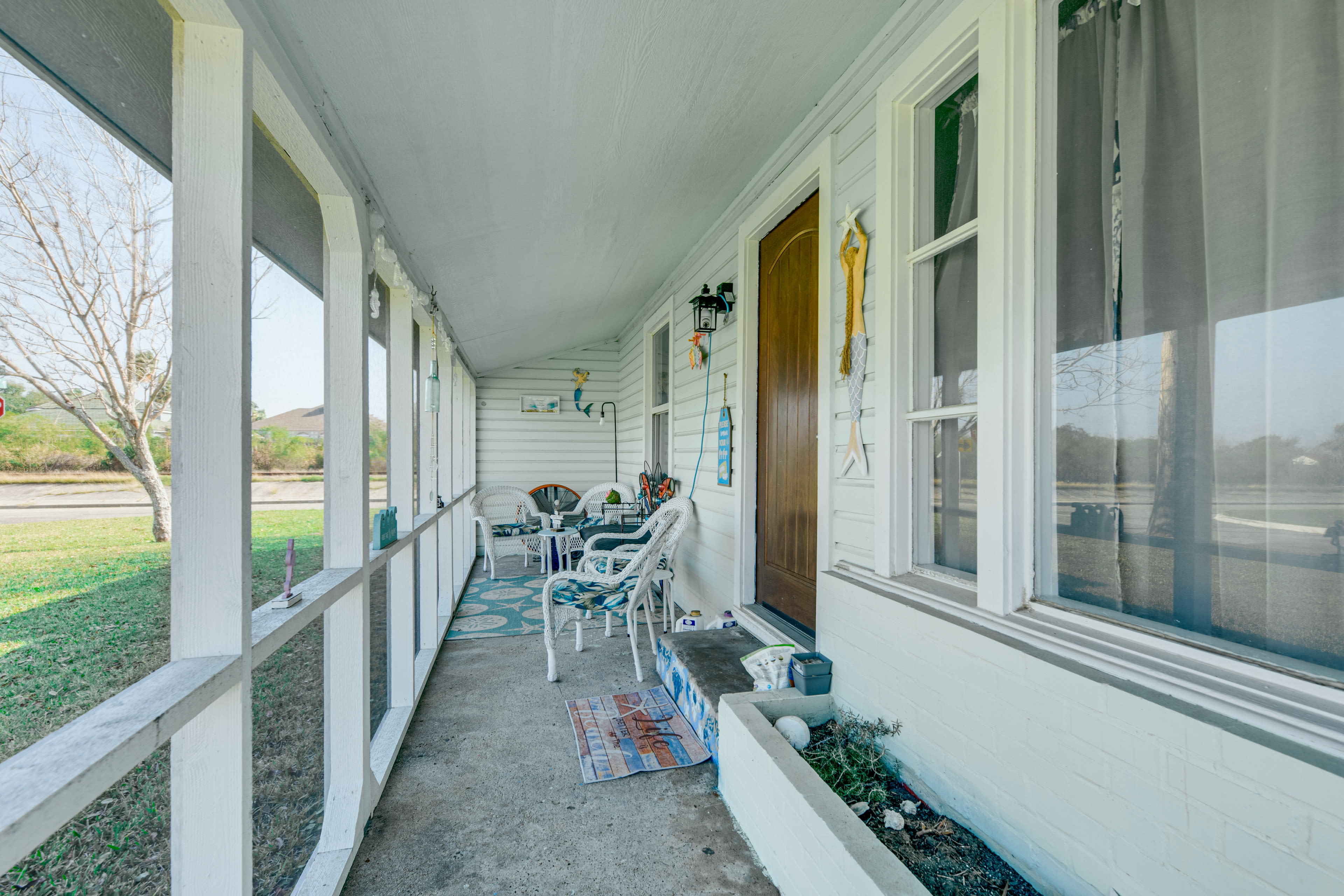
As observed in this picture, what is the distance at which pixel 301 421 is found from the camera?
286 centimetres

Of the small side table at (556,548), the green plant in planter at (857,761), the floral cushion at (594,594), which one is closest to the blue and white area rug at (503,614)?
the floral cushion at (594,594)

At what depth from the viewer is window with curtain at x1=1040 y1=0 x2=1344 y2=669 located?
3.05ft

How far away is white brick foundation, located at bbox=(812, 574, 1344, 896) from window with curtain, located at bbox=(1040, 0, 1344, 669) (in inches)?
Result: 8.6

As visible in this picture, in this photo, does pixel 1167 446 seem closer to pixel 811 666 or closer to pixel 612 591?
pixel 811 666

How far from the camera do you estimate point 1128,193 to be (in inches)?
48.4

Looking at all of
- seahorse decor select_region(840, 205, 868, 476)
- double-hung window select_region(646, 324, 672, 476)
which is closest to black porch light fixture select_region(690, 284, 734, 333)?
double-hung window select_region(646, 324, 672, 476)

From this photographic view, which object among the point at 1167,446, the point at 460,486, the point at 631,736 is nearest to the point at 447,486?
the point at 460,486

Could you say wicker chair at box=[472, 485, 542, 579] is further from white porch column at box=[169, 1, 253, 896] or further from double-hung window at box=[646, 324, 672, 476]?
white porch column at box=[169, 1, 253, 896]

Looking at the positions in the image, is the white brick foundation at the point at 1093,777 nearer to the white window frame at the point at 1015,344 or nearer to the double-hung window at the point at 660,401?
the white window frame at the point at 1015,344

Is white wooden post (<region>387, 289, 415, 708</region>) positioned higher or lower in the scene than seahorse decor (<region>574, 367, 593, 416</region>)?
lower

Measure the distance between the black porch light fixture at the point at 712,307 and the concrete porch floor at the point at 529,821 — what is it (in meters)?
2.36

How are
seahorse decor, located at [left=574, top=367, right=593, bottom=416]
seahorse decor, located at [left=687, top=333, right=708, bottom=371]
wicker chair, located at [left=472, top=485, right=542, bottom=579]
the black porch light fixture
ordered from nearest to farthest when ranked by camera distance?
the black porch light fixture → seahorse decor, located at [left=687, top=333, right=708, bottom=371] → wicker chair, located at [left=472, top=485, right=542, bottom=579] → seahorse decor, located at [left=574, top=367, right=593, bottom=416]

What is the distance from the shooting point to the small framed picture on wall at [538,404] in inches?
279

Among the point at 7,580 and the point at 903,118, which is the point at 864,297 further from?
the point at 7,580
